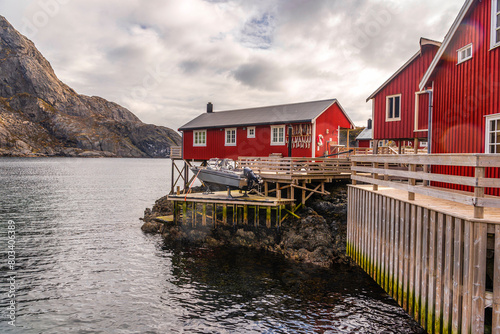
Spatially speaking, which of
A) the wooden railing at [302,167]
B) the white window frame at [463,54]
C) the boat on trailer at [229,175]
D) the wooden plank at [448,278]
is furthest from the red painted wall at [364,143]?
the wooden plank at [448,278]

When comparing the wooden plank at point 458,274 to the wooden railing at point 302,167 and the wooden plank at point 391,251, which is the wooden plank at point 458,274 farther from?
the wooden railing at point 302,167

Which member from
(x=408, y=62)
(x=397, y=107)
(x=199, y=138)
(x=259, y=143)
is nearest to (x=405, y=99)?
(x=397, y=107)

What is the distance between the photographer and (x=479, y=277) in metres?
5.42

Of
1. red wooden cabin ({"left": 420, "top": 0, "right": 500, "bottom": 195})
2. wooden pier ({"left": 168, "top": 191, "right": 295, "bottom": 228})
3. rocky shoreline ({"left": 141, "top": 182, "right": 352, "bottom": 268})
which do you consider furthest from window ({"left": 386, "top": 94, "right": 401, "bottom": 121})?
wooden pier ({"left": 168, "top": 191, "right": 295, "bottom": 228})

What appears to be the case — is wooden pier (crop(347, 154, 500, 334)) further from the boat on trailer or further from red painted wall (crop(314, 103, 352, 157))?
red painted wall (crop(314, 103, 352, 157))

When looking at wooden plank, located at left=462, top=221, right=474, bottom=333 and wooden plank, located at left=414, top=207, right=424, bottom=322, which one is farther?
wooden plank, located at left=414, top=207, right=424, bottom=322

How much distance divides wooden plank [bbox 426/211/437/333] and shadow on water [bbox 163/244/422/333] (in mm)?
3523

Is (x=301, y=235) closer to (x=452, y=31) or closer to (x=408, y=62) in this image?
(x=452, y=31)

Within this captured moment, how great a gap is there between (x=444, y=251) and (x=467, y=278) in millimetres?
777

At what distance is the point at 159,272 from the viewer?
15375mm

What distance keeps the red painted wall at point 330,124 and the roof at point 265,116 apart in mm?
460

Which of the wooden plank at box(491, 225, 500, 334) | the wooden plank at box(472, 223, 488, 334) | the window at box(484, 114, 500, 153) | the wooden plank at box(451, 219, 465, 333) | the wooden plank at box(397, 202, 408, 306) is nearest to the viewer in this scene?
the wooden plank at box(491, 225, 500, 334)

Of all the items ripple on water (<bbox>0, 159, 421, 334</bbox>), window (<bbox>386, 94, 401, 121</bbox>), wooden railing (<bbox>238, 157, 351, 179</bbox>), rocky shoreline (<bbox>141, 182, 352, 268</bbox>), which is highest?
window (<bbox>386, 94, 401, 121</bbox>)

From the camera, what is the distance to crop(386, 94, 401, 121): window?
19484 millimetres
